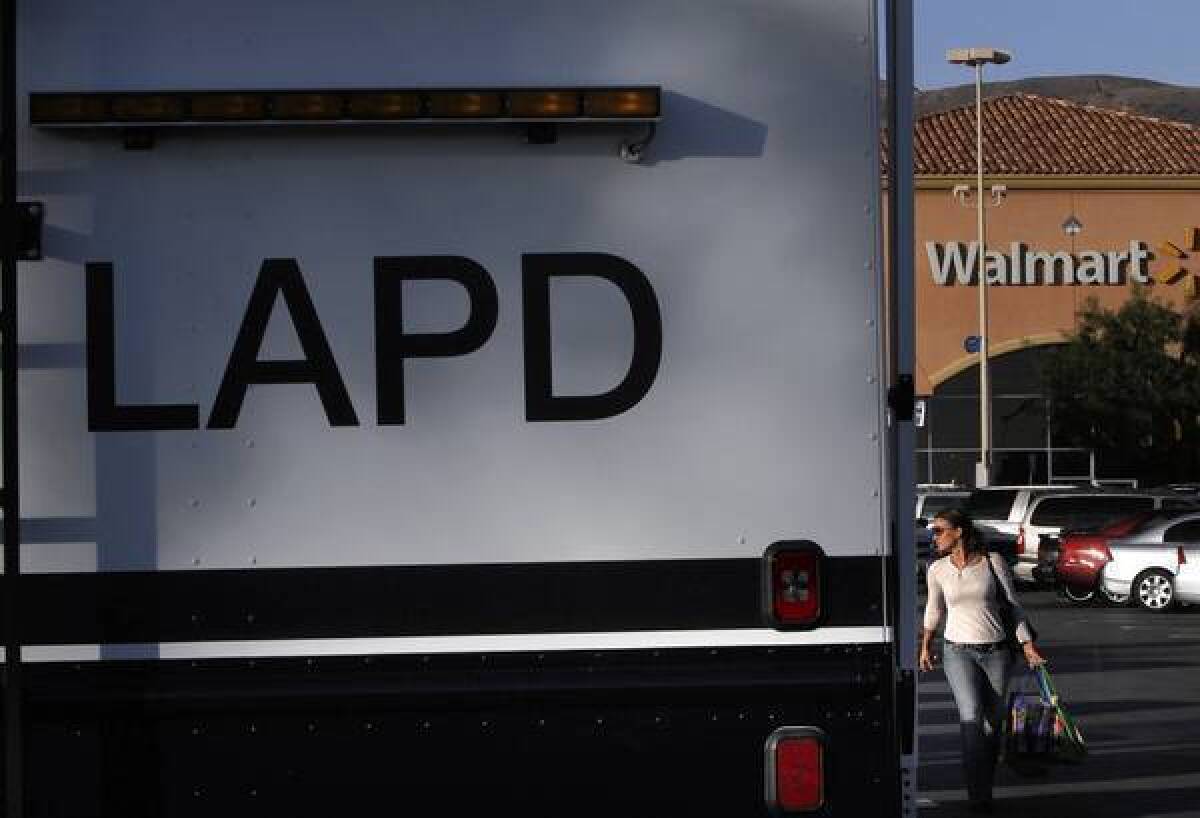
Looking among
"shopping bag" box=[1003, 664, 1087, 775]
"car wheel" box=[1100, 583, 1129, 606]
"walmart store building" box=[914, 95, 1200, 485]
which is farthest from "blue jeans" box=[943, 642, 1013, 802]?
"walmart store building" box=[914, 95, 1200, 485]

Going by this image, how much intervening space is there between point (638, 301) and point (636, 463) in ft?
1.12

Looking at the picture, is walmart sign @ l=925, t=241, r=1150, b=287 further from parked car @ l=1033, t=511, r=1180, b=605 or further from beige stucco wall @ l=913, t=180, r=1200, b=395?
parked car @ l=1033, t=511, r=1180, b=605

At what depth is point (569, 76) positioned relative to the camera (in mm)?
4973

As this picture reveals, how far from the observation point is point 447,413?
4.93m

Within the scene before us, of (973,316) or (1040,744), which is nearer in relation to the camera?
(1040,744)

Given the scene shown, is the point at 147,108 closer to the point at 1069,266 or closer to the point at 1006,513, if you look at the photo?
the point at 1006,513

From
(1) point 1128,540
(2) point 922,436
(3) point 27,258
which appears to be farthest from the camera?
(2) point 922,436

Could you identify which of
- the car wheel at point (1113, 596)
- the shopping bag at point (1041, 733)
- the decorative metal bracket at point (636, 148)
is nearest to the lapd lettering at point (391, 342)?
the decorative metal bracket at point (636, 148)

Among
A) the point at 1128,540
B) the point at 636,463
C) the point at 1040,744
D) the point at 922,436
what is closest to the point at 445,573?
the point at 636,463

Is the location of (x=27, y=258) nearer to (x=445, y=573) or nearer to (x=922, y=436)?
(x=445, y=573)

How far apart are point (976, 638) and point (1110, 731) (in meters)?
4.75

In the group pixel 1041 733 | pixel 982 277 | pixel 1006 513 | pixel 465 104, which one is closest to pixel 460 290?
pixel 465 104

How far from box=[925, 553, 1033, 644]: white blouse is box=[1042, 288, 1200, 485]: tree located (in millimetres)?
45435

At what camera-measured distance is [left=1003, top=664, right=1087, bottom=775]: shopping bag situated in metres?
13.6
